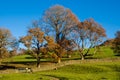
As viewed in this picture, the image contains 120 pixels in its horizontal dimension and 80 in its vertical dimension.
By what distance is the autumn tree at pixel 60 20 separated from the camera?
307ft

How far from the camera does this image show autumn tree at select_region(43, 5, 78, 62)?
93.7 metres

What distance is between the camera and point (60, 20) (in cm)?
9425

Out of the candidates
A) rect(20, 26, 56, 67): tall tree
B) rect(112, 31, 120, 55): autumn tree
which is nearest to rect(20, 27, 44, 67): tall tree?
rect(20, 26, 56, 67): tall tree

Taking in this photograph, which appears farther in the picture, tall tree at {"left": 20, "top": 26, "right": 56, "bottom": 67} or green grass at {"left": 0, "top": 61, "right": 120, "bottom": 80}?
tall tree at {"left": 20, "top": 26, "right": 56, "bottom": 67}

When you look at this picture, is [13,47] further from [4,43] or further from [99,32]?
[99,32]

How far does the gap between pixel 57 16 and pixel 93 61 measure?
2550 cm

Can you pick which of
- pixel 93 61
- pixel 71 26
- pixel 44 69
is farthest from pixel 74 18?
pixel 44 69

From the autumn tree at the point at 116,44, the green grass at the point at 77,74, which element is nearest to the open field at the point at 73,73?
→ the green grass at the point at 77,74

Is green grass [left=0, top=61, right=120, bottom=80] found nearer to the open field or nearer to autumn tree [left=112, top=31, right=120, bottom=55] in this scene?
the open field

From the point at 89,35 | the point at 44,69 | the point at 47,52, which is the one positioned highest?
the point at 89,35

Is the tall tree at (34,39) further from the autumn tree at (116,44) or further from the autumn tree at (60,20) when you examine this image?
the autumn tree at (116,44)

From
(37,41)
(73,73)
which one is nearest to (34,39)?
(37,41)

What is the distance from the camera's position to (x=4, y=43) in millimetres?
99312

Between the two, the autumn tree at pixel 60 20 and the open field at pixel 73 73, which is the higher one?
the autumn tree at pixel 60 20
